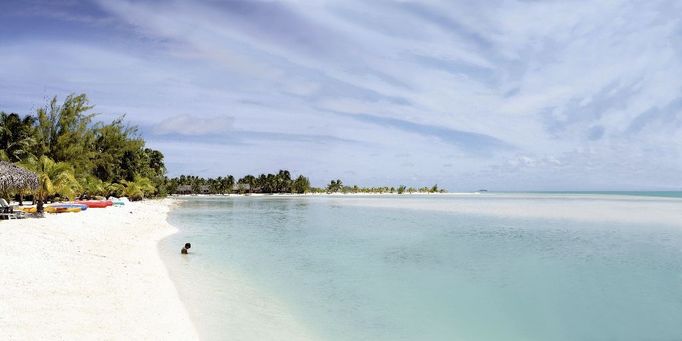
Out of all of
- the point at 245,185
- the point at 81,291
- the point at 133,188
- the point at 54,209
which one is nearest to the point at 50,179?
the point at 54,209

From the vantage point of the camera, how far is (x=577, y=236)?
27.1 meters

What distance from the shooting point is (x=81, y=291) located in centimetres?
947

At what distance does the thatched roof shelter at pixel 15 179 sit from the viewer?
2009 centimetres

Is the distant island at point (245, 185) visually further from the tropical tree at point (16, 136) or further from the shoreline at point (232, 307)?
the shoreline at point (232, 307)

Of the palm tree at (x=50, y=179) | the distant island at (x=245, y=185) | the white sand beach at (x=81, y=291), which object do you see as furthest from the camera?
the distant island at (x=245, y=185)

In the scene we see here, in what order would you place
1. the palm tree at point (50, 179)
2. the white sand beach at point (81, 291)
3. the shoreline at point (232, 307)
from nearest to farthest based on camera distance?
the white sand beach at point (81, 291), the shoreline at point (232, 307), the palm tree at point (50, 179)

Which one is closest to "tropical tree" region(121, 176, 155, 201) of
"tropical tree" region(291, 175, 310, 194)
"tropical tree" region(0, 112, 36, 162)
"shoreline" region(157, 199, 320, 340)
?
"tropical tree" region(0, 112, 36, 162)

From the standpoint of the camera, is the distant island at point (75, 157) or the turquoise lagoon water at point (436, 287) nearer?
the turquoise lagoon water at point (436, 287)

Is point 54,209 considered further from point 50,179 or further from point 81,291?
point 81,291

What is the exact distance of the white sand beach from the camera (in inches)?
287

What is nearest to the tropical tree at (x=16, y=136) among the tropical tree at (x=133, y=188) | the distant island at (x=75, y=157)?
the distant island at (x=75, y=157)

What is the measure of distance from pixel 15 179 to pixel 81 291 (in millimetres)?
14917

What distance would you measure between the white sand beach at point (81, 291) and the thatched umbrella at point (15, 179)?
169 inches

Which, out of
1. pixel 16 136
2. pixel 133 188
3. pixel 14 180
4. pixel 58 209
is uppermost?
pixel 16 136
